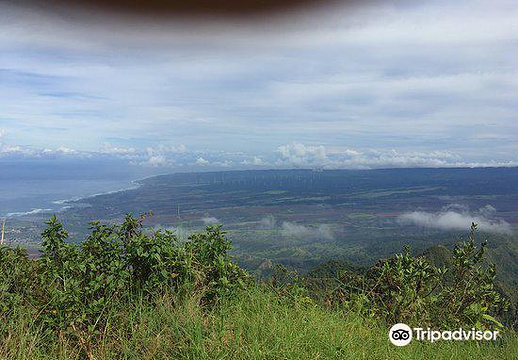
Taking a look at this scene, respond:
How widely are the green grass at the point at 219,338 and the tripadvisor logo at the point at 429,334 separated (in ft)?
0.30

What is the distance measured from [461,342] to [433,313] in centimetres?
47

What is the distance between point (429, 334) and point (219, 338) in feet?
6.95

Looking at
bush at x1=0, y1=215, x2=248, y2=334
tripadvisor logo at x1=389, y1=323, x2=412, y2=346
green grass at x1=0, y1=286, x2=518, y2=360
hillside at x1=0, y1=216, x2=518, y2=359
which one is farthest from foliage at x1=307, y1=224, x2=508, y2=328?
bush at x1=0, y1=215, x2=248, y2=334

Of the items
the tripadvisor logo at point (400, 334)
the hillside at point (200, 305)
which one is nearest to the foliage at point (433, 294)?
the hillside at point (200, 305)

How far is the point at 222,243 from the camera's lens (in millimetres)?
4270

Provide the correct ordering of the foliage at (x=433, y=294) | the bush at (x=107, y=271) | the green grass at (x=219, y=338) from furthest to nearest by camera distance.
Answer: the foliage at (x=433, y=294) → the bush at (x=107, y=271) → the green grass at (x=219, y=338)

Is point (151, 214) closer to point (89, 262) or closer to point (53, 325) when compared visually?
point (89, 262)

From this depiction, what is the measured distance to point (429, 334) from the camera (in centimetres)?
396

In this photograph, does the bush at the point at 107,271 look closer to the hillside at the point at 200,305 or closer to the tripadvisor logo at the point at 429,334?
the hillside at the point at 200,305

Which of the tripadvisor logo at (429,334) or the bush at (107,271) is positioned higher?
the bush at (107,271)

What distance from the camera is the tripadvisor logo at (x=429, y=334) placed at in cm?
379

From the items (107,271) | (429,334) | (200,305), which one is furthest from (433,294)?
(107,271)

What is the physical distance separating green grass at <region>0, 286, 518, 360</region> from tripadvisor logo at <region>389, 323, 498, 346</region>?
9 cm

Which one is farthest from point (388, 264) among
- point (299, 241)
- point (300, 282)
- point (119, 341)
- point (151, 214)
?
point (299, 241)
